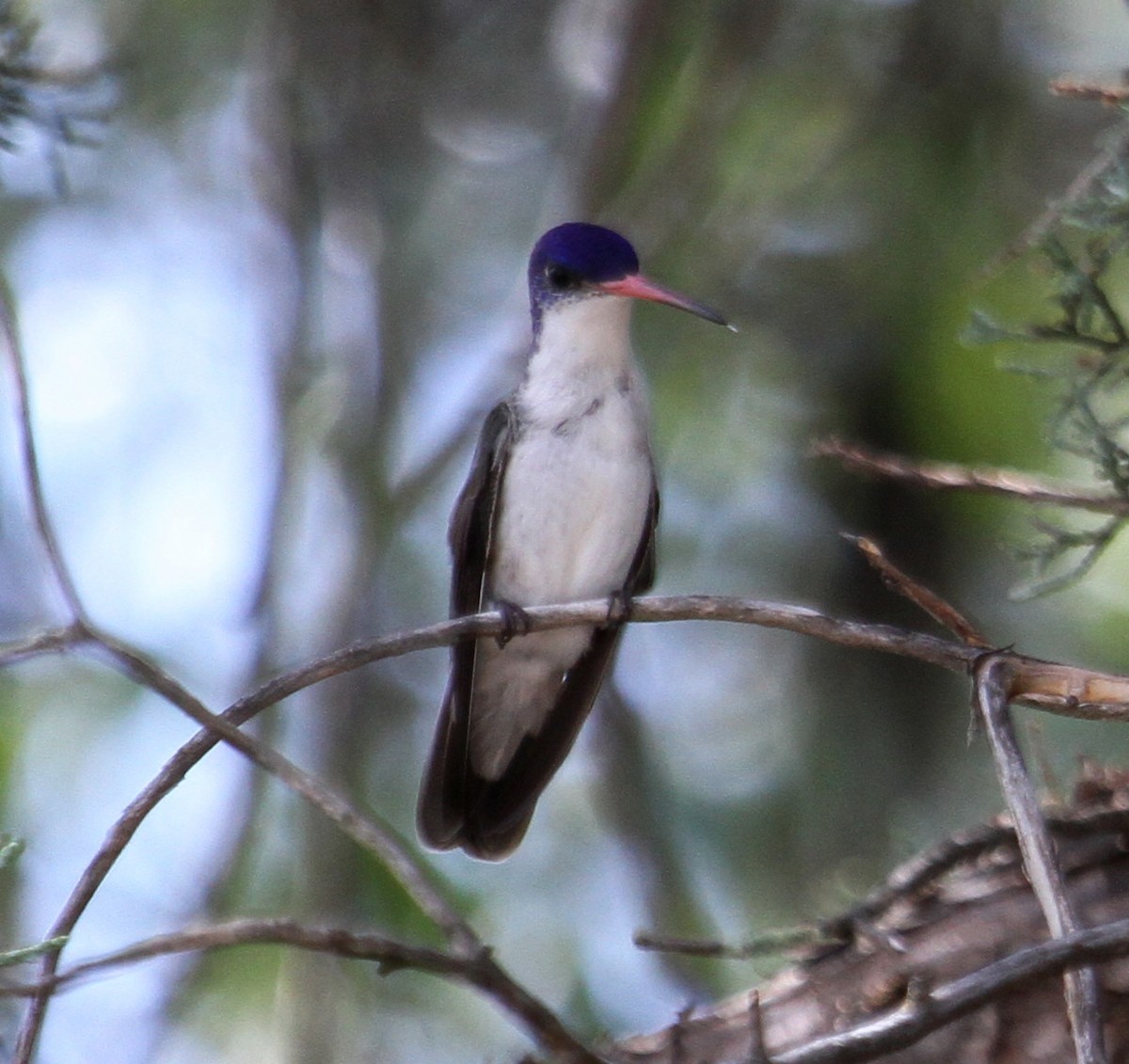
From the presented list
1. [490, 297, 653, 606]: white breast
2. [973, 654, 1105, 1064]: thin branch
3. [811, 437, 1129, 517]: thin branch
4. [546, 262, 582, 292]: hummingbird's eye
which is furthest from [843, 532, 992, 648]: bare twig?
[546, 262, 582, 292]: hummingbird's eye

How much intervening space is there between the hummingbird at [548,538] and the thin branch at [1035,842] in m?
1.88

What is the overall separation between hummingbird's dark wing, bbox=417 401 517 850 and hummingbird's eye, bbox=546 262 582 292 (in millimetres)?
403

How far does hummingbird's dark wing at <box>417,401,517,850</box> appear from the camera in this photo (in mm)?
4070

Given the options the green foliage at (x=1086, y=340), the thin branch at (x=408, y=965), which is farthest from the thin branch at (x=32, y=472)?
the green foliage at (x=1086, y=340)

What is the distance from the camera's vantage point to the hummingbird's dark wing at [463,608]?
407 cm

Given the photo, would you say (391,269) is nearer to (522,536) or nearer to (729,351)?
(729,351)

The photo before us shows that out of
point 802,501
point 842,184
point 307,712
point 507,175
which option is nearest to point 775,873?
point 802,501

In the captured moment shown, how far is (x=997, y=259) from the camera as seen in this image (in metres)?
3.12

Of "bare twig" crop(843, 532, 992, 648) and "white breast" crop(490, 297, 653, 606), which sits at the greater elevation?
"bare twig" crop(843, 532, 992, 648)

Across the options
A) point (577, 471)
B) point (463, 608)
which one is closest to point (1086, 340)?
point (577, 471)

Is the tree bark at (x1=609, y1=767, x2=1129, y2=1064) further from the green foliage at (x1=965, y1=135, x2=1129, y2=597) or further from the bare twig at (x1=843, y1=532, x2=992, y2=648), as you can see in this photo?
the bare twig at (x1=843, y1=532, x2=992, y2=648)

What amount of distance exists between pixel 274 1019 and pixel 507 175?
3.52m

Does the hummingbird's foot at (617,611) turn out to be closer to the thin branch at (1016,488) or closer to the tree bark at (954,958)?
the thin branch at (1016,488)

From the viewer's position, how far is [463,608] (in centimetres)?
422
